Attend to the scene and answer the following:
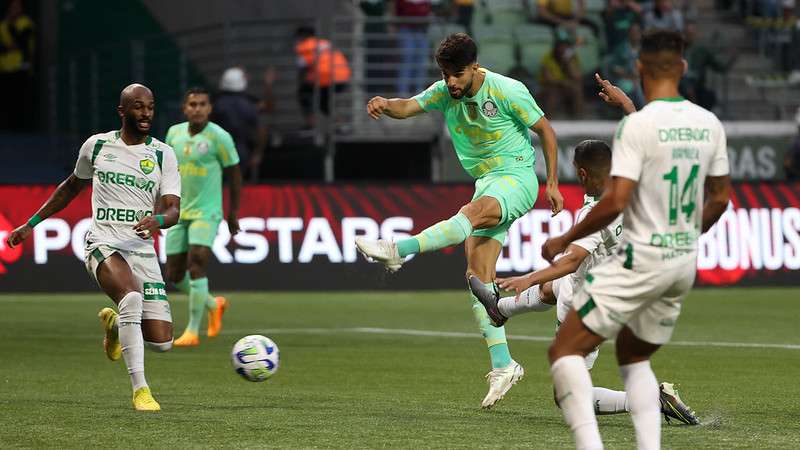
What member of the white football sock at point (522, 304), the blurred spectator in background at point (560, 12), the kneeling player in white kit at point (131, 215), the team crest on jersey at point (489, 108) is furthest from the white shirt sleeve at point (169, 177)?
the blurred spectator in background at point (560, 12)

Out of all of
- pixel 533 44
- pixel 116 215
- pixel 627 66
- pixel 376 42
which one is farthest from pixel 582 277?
pixel 533 44

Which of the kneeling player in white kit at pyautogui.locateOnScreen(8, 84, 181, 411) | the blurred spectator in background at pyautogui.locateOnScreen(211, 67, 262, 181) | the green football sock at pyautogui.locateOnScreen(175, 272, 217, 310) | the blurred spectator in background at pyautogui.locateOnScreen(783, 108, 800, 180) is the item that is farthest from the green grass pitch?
the blurred spectator in background at pyautogui.locateOnScreen(783, 108, 800, 180)

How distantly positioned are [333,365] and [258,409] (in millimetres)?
3020

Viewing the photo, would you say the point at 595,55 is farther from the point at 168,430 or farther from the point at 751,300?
the point at 168,430

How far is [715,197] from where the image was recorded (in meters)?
7.00

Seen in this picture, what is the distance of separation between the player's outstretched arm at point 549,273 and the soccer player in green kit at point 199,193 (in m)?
7.36

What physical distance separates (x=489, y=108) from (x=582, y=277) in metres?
1.63

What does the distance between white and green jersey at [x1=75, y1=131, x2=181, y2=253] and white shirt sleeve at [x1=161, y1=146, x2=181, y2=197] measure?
1.2 inches

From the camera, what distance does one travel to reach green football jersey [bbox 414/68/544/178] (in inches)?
416

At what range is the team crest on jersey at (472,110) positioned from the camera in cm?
1060

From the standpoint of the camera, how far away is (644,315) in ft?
23.0

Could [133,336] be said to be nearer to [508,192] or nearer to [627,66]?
[508,192]

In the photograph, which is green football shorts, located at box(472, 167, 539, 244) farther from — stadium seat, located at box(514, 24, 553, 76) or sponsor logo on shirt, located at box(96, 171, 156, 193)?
stadium seat, located at box(514, 24, 553, 76)

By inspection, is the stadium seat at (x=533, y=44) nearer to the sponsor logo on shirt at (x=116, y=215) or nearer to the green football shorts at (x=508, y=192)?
the green football shorts at (x=508, y=192)
